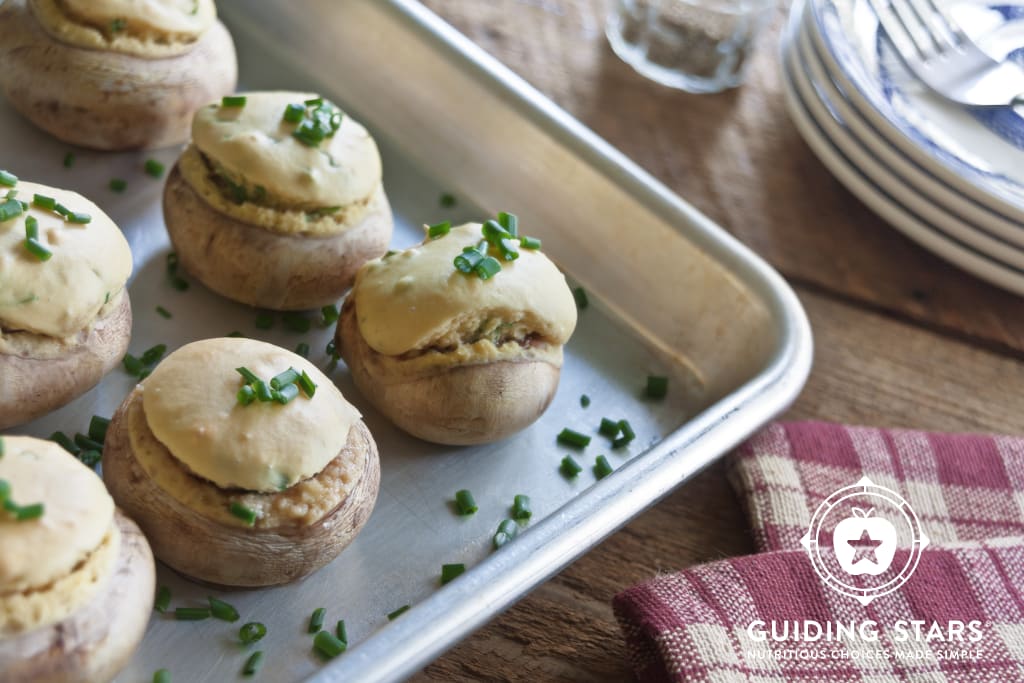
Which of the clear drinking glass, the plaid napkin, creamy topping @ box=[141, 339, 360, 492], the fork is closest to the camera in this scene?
creamy topping @ box=[141, 339, 360, 492]

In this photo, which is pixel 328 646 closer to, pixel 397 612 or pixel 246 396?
pixel 397 612

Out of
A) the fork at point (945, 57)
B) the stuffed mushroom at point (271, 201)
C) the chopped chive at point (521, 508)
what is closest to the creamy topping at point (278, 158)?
the stuffed mushroom at point (271, 201)

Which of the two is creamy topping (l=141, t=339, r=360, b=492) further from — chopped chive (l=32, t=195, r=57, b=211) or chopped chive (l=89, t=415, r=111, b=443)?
chopped chive (l=32, t=195, r=57, b=211)

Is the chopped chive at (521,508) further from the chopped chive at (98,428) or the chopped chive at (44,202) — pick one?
the chopped chive at (44,202)

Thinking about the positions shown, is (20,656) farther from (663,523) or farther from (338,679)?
(663,523)

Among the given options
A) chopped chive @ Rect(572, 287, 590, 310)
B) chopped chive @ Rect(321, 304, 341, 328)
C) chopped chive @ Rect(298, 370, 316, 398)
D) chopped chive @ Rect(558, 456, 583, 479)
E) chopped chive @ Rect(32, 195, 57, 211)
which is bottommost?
chopped chive @ Rect(321, 304, 341, 328)

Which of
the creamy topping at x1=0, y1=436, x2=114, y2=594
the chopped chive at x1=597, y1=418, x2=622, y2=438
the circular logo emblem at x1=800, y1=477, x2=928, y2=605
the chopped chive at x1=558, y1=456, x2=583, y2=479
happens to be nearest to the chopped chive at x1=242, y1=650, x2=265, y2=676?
the creamy topping at x1=0, y1=436, x2=114, y2=594
